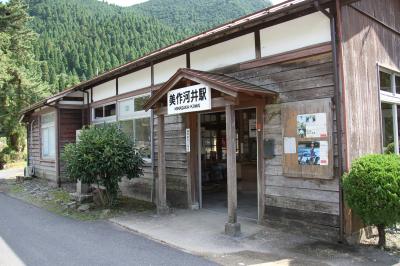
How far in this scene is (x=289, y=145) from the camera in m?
6.61

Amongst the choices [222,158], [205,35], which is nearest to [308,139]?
[205,35]

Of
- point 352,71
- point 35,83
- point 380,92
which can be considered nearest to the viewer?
point 352,71

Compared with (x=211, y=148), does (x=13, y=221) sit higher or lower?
lower

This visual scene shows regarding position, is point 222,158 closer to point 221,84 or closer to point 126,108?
point 126,108

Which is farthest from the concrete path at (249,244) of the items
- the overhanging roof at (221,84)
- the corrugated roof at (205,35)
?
the corrugated roof at (205,35)

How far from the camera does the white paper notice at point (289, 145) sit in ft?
21.4

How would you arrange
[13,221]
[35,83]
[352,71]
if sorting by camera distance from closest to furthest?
[352,71] → [13,221] → [35,83]

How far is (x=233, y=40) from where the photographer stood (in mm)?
7773

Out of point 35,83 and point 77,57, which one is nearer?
point 35,83

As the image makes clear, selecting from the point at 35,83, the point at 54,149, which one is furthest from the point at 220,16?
the point at 54,149

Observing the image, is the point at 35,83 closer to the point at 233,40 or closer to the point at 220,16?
the point at 233,40

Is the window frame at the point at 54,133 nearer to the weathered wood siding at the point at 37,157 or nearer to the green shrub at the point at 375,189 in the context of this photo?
the weathered wood siding at the point at 37,157

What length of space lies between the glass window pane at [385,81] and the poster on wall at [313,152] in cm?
221

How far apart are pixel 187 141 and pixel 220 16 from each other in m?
68.0
